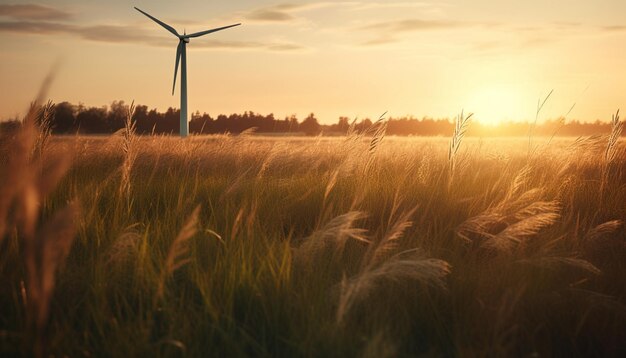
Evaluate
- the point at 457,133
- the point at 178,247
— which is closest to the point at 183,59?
the point at 457,133

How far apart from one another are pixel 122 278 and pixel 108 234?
0.93 m

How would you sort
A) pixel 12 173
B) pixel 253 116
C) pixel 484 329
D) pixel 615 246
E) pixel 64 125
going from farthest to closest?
1. pixel 253 116
2. pixel 64 125
3. pixel 615 246
4. pixel 484 329
5. pixel 12 173

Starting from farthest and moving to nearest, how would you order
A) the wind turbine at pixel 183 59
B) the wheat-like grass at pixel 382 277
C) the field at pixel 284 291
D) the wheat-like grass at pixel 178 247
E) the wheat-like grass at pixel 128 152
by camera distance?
the wind turbine at pixel 183 59
the wheat-like grass at pixel 128 152
the field at pixel 284 291
the wheat-like grass at pixel 382 277
the wheat-like grass at pixel 178 247

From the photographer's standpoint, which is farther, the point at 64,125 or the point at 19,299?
the point at 64,125

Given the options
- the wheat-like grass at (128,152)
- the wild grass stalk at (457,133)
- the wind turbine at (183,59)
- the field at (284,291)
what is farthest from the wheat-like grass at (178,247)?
the wind turbine at (183,59)

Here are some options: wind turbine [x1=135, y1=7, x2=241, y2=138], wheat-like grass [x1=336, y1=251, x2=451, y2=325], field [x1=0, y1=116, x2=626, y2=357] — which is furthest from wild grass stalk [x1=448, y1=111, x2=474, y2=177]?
wind turbine [x1=135, y1=7, x2=241, y2=138]

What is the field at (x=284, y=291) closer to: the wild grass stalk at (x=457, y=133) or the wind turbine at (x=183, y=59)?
the wild grass stalk at (x=457, y=133)

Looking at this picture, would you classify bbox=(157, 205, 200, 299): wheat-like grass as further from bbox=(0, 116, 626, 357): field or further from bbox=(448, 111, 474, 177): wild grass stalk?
bbox=(448, 111, 474, 177): wild grass stalk

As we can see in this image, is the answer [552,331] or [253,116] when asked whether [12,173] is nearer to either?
[552,331]

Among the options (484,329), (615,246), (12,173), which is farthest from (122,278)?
(615,246)

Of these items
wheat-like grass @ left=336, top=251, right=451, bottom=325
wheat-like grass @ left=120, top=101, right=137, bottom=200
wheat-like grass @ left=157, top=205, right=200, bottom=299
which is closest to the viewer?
wheat-like grass @ left=157, top=205, right=200, bottom=299

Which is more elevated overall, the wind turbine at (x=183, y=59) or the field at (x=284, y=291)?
the wind turbine at (x=183, y=59)

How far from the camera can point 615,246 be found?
4758 mm

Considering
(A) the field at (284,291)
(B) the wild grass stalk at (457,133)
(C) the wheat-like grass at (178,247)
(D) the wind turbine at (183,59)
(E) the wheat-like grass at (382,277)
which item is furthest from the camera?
(D) the wind turbine at (183,59)
